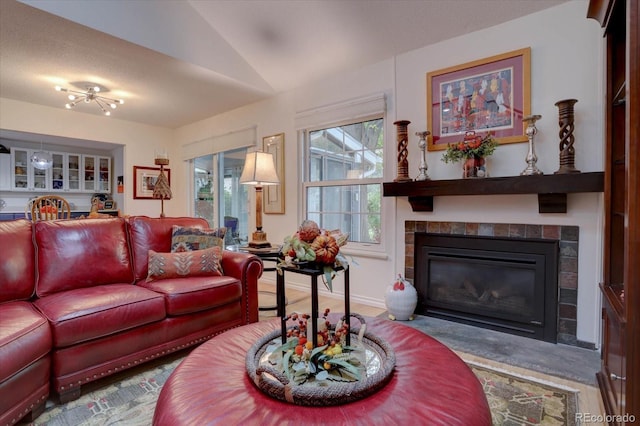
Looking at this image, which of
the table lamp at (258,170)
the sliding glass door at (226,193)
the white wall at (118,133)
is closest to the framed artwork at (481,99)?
the table lamp at (258,170)

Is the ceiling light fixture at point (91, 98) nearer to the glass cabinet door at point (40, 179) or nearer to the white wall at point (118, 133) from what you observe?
the white wall at point (118, 133)

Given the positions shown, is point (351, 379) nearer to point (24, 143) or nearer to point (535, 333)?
point (535, 333)

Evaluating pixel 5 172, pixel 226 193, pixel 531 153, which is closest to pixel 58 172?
pixel 5 172

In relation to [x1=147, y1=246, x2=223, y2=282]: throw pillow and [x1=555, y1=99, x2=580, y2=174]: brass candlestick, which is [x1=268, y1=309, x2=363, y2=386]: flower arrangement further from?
[x1=555, y1=99, x2=580, y2=174]: brass candlestick

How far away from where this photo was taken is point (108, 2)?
8.70ft

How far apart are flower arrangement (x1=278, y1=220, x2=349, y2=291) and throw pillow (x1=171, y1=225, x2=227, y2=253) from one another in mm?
1721

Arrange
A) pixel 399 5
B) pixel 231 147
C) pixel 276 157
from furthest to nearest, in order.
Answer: pixel 231 147
pixel 276 157
pixel 399 5

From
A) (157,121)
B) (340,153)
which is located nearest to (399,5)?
(340,153)

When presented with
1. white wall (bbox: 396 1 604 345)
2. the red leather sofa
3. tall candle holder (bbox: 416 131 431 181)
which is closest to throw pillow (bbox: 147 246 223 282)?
the red leather sofa

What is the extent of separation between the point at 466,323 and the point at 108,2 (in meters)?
4.03

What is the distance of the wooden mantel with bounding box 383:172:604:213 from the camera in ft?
7.00

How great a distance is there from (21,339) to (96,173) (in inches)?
210

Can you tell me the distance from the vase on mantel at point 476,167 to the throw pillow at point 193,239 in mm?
2140

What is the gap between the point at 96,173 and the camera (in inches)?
231
